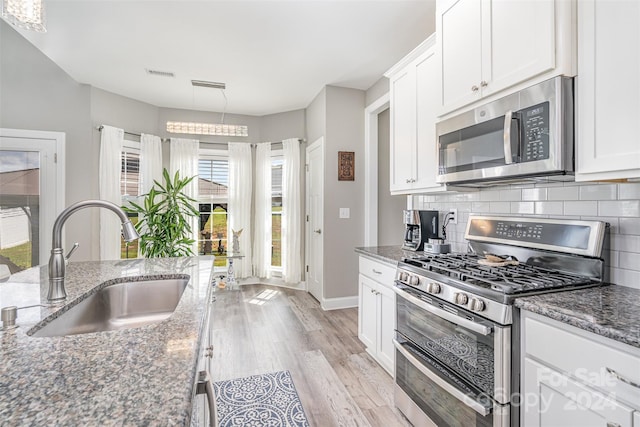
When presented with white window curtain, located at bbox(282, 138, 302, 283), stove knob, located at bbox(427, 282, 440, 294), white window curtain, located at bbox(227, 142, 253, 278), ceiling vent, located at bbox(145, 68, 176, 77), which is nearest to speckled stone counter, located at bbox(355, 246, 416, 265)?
stove knob, located at bbox(427, 282, 440, 294)

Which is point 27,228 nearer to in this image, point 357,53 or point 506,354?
point 357,53

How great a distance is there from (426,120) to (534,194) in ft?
2.79

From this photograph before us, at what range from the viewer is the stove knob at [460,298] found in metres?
1.35

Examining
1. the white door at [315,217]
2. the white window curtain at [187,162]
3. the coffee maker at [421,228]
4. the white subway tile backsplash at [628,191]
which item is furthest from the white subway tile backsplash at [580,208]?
the white window curtain at [187,162]

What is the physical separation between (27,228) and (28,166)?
68 cm

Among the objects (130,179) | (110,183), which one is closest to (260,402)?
(110,183)

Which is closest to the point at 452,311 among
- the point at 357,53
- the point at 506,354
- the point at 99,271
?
the point at 506,354

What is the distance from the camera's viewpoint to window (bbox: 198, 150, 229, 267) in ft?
15.6

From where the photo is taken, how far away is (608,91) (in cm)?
115

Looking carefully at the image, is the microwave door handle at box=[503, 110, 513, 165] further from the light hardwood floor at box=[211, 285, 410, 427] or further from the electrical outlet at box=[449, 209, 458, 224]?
the light hardwood floor at box=[211, 285, 410, 427]

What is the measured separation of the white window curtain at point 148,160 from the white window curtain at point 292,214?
183 cm

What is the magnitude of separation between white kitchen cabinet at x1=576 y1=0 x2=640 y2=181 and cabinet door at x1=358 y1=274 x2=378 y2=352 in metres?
1.52

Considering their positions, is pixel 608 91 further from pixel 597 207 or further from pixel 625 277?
pixel 625 277

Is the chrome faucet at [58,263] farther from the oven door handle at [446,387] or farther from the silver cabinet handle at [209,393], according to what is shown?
the oven door handle at [446,387]
